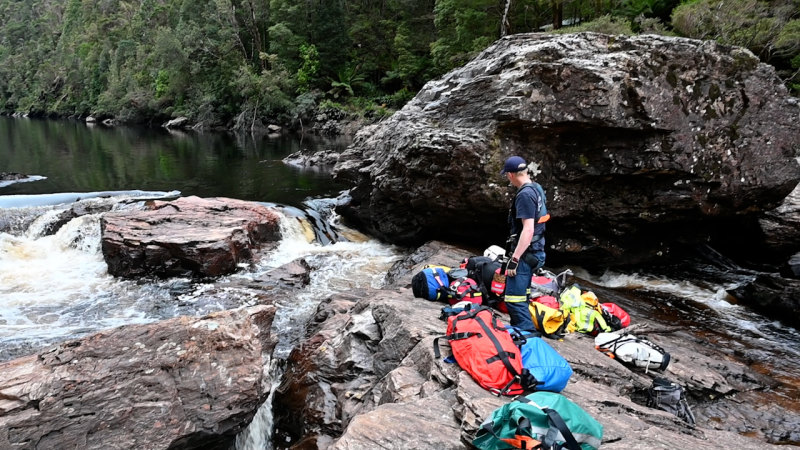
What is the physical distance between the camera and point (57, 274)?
9531mm

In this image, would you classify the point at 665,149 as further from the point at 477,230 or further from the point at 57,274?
the point at 57,274

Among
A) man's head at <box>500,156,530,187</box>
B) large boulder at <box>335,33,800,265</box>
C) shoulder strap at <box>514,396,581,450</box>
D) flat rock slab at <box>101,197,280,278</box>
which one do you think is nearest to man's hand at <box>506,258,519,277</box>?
man's head at <box>500,156,530,187</box>

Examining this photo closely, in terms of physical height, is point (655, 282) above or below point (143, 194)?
below

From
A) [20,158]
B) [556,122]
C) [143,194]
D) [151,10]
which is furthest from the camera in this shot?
[151,10]

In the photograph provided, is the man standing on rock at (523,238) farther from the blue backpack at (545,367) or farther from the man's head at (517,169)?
the blue backpack at (545,367)

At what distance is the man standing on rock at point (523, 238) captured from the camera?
4.80 m

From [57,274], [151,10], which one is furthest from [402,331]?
[151,10]

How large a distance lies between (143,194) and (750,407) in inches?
685

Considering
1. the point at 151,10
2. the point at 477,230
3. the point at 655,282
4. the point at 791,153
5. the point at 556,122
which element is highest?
the point at 151,10

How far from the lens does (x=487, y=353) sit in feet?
13.0

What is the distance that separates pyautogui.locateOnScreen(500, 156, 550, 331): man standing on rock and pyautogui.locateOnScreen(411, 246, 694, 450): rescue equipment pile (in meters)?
0.28

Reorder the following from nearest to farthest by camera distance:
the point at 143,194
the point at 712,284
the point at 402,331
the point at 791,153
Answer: the point at 402,331 < the point at 791,153 < the point at 712,284 < the point at 143,194

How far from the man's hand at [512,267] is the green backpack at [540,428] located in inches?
81.3

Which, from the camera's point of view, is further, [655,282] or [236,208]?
[236,208]
